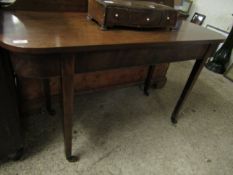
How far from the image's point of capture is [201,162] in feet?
4.27

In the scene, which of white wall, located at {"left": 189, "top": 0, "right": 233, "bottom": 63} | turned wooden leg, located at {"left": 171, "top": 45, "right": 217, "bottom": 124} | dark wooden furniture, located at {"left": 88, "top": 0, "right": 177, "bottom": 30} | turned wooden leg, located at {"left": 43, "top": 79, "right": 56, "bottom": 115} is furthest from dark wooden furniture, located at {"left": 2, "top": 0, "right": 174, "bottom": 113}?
white wall, located at {"left": 189, "top": 0, "right": 233, "bottom": 63}

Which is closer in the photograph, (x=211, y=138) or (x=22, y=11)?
(x=22, y=11)

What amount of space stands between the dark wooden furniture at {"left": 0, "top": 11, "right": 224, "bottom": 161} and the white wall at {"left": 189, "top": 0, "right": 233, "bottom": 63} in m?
1.72

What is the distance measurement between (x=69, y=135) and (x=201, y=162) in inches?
35.7

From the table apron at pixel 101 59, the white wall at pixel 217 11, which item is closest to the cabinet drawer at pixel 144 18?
the table apron at pixel 101 59

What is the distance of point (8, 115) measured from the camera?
3.06 ft

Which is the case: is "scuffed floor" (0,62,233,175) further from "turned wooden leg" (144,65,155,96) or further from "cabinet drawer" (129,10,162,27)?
"cabinet drawer" (129,10,162,27)

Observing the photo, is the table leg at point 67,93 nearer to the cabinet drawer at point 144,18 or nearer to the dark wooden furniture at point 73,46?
the dark wooden furniture at point 73,46

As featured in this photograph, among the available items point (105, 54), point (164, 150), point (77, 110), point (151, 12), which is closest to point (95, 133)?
point (77, 110)

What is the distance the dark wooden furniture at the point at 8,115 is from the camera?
0.84 metres

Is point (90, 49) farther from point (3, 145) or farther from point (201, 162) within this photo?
point (201, 162)

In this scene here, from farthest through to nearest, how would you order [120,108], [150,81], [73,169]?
[150,81]
[120,108]
[73,169]

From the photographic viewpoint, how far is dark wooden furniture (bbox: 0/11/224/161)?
71 centimetres

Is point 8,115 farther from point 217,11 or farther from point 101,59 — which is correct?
point 217,11
